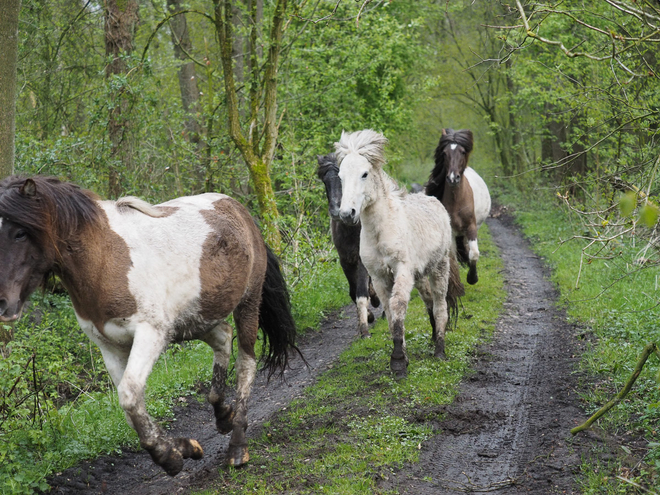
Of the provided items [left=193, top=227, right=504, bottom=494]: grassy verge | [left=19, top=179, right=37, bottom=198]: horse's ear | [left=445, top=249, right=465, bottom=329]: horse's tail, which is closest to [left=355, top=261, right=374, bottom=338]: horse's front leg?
[left=193, top=227, right=504, bottom=494]: grassy verge

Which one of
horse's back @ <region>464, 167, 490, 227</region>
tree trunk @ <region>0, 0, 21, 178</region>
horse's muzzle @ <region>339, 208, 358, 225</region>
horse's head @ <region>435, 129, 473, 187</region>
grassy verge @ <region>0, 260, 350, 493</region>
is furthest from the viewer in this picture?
horse's back @ <region>464, 167, 490, 227</region>

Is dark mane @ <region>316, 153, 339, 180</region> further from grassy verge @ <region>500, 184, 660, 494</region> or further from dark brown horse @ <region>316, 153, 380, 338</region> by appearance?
grassy verge @ <region>500, 184, 660, 494</region>

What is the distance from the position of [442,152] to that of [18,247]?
772 cm

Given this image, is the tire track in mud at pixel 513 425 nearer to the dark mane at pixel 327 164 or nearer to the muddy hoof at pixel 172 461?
the muddy hoof at pixel 172 461

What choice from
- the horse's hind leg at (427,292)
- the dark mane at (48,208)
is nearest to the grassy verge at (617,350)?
the horse's hind leg at (427,292)

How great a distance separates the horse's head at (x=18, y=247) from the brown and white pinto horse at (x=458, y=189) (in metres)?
7.16

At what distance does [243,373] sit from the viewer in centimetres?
525

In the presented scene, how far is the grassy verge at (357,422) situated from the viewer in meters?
4.30

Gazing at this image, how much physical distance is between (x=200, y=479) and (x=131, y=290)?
152 cm

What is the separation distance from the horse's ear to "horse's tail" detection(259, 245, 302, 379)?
7.93 ft

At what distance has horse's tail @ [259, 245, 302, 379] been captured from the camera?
19.4 feet

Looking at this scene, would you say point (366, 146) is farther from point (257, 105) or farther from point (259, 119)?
point (259, 119)

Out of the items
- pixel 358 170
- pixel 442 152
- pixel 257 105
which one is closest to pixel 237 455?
pixel 358 170

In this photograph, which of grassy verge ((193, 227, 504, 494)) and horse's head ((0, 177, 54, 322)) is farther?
grassy verge ((193, 227, 504, 494))
